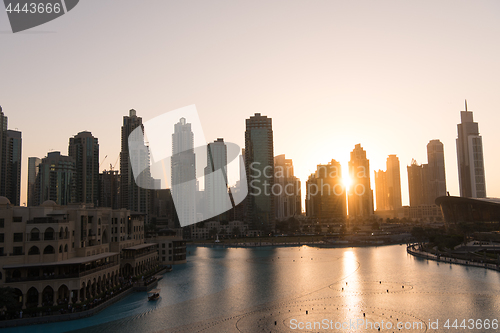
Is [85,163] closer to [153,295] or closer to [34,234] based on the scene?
[153,295]

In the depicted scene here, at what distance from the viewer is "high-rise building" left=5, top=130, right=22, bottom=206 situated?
532 feet

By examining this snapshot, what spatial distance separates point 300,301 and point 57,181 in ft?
498

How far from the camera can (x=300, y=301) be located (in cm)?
4709

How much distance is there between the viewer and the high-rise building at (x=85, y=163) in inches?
7217

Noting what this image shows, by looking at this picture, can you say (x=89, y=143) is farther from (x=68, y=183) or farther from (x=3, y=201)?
(x=3, y=201)

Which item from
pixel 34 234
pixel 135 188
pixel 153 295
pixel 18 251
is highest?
pixel 135 188

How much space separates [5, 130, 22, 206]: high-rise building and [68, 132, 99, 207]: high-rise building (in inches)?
843

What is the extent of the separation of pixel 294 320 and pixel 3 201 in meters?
33.4

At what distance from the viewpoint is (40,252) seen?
42.4 metres

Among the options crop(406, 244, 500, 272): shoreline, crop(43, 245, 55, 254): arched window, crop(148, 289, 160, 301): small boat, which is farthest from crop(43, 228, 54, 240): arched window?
crop(406, 244, 500, 272): shoreline

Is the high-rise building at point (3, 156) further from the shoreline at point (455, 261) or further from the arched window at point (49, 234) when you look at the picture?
the shoreline at point (455, 261)

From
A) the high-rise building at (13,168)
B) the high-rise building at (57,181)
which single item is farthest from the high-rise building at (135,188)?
the high-rise building at (13,168)

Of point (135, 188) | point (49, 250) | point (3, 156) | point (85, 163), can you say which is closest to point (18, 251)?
point (49, 250)

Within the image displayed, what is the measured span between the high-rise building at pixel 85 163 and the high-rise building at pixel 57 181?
5673 millimetres
